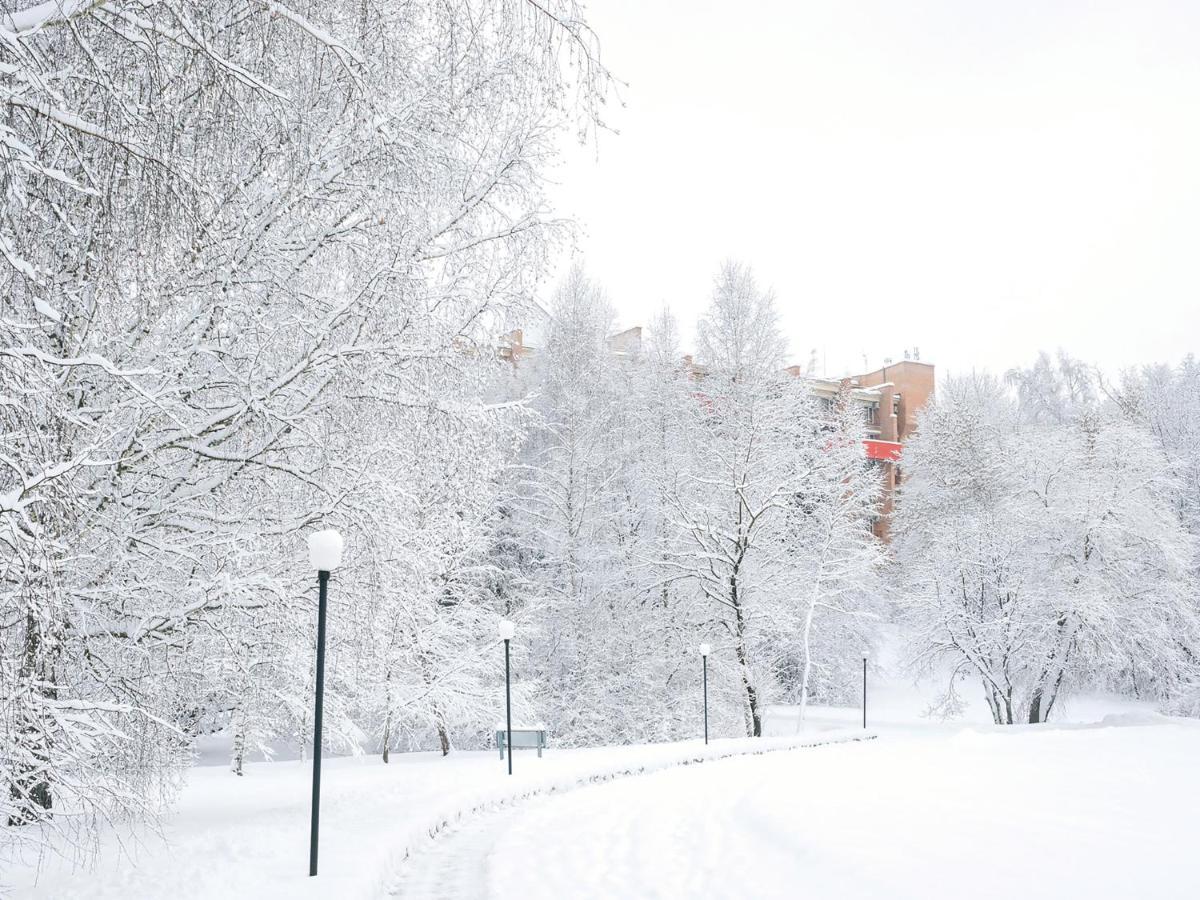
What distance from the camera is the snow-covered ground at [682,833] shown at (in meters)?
5.88

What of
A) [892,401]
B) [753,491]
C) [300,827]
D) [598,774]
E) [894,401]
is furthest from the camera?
[894,401]

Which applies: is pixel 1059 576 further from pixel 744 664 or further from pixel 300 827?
pixel 300 827

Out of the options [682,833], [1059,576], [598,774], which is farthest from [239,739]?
[1059,576]

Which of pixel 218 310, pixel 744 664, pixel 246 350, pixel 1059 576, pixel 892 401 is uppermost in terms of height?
pixel 892 401

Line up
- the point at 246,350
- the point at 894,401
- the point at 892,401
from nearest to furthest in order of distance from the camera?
the point at 246,350 < the point at 892,401 < the point at 894,401

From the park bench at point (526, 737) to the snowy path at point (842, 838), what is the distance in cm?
388

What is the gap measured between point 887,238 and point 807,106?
58.7 metres

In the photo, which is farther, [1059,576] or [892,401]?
[892,401]

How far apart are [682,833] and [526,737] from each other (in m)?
9.25

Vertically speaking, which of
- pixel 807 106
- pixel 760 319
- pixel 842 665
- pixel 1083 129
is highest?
pixel 807 106

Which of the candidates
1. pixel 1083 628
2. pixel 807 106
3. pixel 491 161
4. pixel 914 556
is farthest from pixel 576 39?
pixel 807 106

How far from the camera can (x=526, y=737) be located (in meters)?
17.0

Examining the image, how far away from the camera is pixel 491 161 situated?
719 cm

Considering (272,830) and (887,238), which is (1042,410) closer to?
(272,830)
